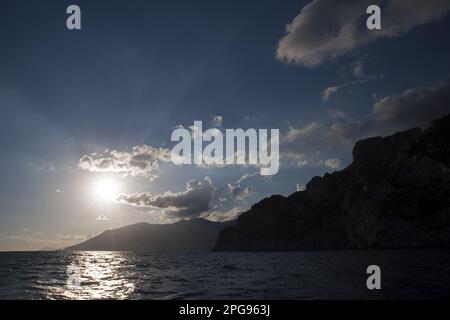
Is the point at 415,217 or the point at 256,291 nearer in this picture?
the point at 256,291

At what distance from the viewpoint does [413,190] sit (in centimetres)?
14625

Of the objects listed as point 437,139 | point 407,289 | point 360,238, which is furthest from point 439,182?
point 407,289

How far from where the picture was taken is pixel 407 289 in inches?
888

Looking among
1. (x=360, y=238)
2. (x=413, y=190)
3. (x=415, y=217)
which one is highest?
(x=413, y=190)
